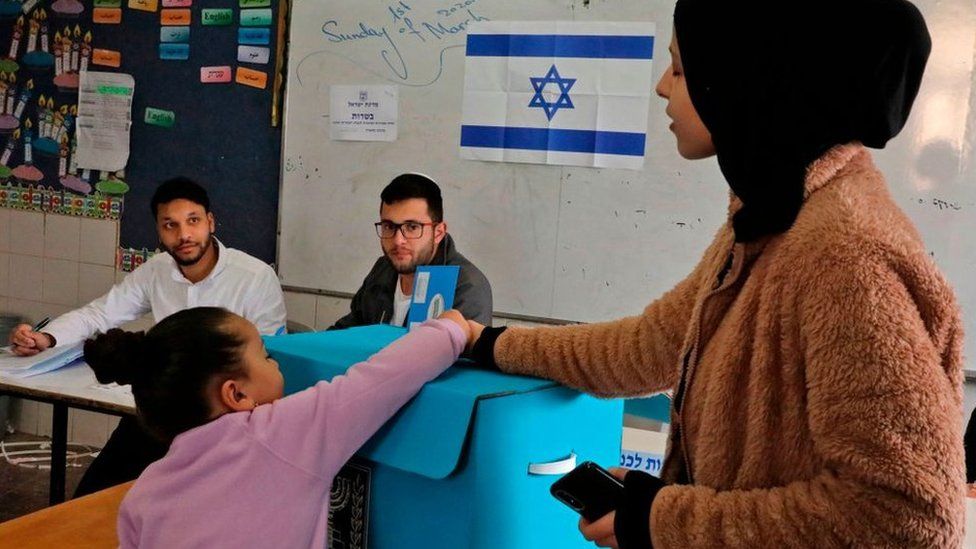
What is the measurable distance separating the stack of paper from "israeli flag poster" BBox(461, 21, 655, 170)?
1.42 metres

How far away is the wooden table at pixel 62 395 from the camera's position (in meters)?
2.01

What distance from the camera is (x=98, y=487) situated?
2.27m

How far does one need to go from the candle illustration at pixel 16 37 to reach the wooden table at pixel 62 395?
2127 mm

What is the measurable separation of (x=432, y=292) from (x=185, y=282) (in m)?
1.87

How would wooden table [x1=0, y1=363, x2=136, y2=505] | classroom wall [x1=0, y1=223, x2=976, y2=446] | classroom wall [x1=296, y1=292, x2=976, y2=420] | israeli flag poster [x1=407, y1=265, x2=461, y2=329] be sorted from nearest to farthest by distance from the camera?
israeli flag poster [x1=407, y1=265, x2=461, y2=329], wooden table [x1=0, y1=363, x2=136, y2=505], classroom wall [x1=296, y1=292, x2=976, y2=420], classroom wall [x1=0, y1=223, x2=976, y2=446]

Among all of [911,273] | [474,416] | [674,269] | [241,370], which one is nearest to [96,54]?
[674,269]

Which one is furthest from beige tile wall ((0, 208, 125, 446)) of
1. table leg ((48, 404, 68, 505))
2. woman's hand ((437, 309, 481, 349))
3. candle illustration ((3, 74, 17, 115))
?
woman's hand ((437, 309, 481, 349))

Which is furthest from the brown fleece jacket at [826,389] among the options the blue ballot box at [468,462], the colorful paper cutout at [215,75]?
the colorful paper cutout at [215,75]

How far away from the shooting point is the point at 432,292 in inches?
50.1

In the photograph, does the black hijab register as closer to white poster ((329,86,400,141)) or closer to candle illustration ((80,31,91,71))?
white poster ((329,86,400,141))

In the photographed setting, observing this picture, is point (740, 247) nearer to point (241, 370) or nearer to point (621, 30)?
point (241, 370)

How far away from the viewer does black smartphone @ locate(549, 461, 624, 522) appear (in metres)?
0.80

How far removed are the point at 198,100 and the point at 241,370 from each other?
2608mm

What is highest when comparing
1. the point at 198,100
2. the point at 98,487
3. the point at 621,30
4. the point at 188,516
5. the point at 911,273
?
the point at 621,30
